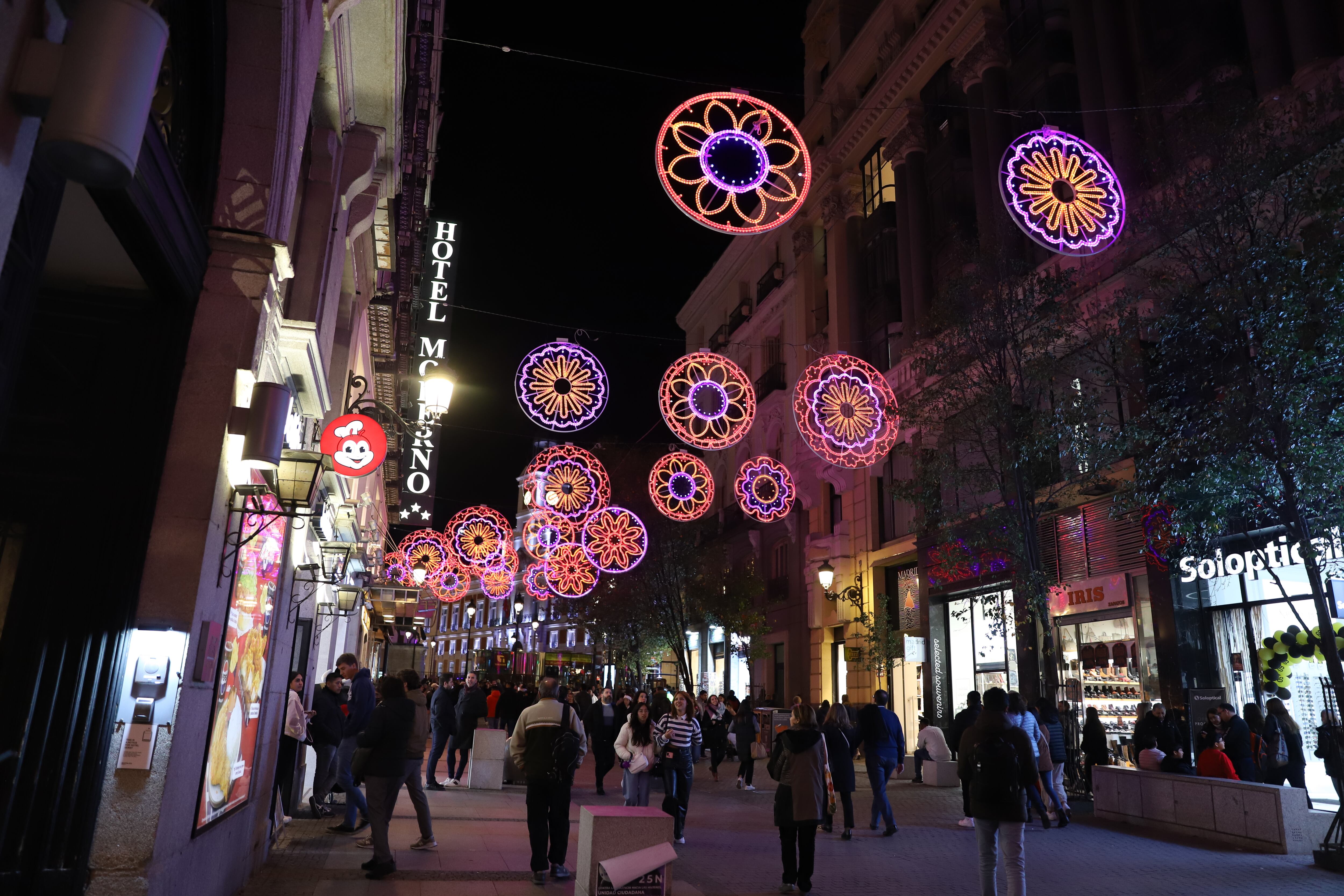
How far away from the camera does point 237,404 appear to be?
21.3ft

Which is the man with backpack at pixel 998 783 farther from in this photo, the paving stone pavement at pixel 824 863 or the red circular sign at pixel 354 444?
the red circular sign at pixel 354 444

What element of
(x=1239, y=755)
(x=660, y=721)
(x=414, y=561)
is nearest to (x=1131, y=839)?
(x=1239, y=755)

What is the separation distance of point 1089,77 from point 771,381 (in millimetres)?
18955

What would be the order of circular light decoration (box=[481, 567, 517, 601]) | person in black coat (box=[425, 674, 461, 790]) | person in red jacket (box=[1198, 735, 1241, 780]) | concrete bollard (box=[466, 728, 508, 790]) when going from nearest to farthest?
1. person in red jacket (box=[1198, 735, 1241, 780])
2. person in black coat (box=[425, 674, 461, 790])
3. concrete bollard (box=[466, 728, 508, 790])
4. circular light decoration (box=[481, 567, 517, 601])

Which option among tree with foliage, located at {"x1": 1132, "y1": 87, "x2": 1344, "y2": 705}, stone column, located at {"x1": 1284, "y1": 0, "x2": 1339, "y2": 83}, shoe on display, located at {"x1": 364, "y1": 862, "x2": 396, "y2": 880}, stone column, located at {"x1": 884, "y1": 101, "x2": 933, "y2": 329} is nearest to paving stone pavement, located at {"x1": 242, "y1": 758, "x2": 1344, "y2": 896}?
shoe on display, located at {"x1": 364, "y1": 862, "x2": 396, "y2": 880}

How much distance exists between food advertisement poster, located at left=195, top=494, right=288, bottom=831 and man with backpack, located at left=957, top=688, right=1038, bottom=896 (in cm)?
568

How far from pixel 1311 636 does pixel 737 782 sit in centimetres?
1130

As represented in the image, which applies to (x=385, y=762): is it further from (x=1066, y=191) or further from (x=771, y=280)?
(x=771, y=280)

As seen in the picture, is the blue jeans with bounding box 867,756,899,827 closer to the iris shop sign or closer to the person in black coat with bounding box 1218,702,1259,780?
the person in black coat with bounding box 1218,702,1259,780

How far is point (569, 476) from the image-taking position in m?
24.4

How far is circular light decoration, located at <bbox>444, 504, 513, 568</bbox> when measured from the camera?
32281 millimetres

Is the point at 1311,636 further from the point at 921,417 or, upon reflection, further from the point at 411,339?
the point at 411,339

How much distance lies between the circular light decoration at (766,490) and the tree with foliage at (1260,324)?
17.0 metres

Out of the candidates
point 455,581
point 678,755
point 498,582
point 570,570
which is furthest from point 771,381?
point 678,755
